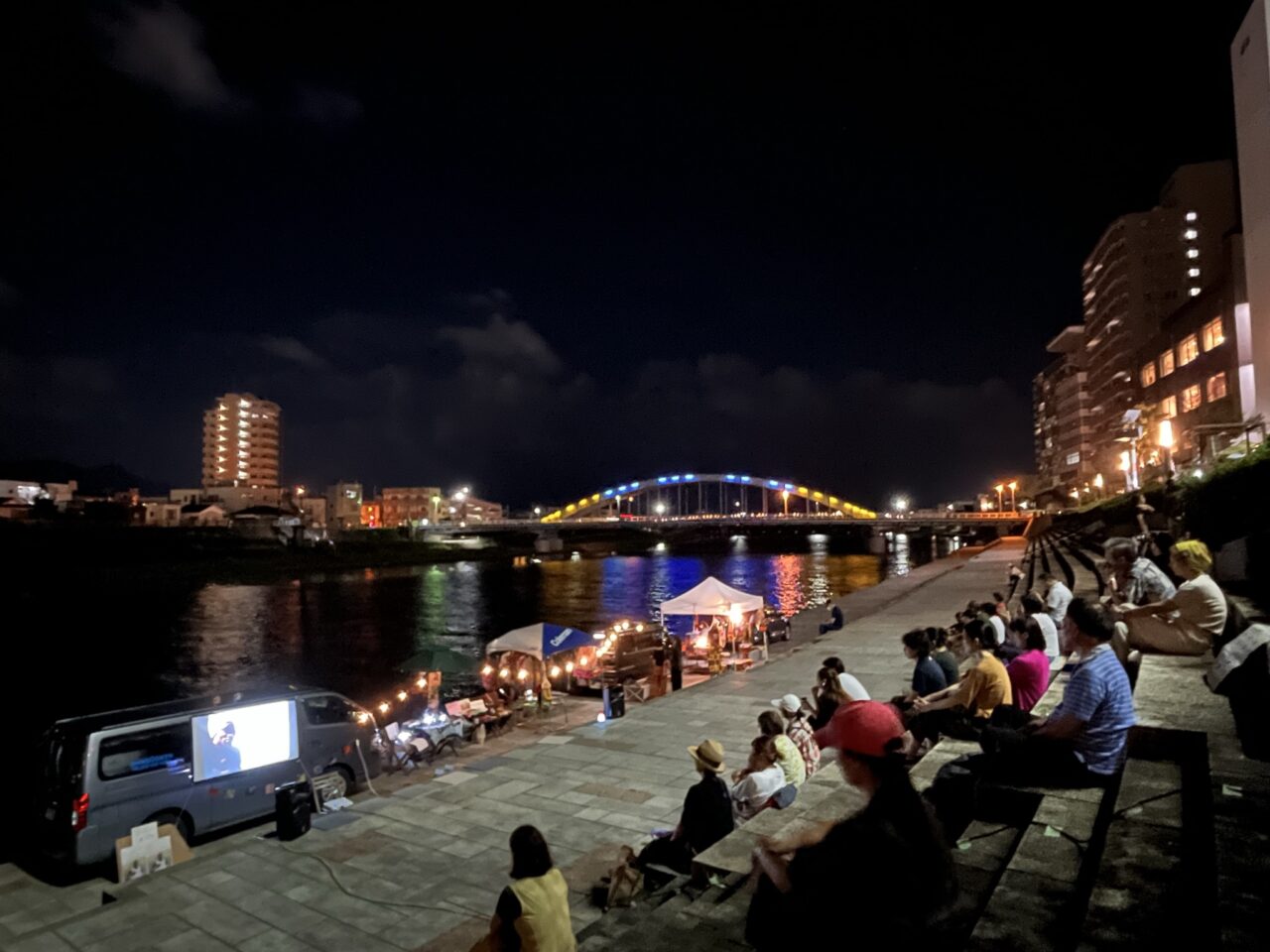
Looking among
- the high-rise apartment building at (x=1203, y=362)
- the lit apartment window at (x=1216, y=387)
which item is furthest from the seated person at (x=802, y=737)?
the lit apartment window at (x=1216, y=387)

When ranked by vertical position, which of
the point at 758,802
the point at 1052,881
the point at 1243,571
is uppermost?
the point at 1243,571

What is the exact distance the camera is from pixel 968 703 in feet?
24.0

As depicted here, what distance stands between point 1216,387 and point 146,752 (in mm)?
59576

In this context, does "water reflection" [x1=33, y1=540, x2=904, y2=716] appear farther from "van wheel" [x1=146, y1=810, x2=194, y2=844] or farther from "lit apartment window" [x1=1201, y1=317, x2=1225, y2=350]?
"lit apartment window" [x1=1201, y1=317, x2=1225, y2=350]

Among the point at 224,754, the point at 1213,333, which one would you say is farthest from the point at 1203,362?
the point at 224,754

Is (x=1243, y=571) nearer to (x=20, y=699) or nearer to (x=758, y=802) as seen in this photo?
(x=758, y=802)

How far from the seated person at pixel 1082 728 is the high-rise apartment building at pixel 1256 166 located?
839 inches

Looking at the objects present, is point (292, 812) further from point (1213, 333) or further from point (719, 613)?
point (1213, 333)

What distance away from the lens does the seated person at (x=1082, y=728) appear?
4.82m

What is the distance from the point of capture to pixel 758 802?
21.1ft

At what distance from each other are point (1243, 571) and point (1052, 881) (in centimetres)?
979

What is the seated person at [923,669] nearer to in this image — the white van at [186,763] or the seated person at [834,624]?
the white van at [186,763]

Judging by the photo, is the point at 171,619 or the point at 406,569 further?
the point at 406,569

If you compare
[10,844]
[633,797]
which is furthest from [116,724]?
[633,797]
